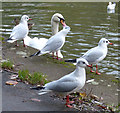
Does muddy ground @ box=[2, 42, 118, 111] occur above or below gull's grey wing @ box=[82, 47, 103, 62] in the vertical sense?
below

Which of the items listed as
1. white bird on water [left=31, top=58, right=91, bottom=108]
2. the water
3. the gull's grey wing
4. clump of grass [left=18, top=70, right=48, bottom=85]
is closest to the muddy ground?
clump of grass [left=18, top=70, right=48, bottom=85]

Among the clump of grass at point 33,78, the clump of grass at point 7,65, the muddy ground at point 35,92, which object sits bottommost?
the muddy ground at point 35,92

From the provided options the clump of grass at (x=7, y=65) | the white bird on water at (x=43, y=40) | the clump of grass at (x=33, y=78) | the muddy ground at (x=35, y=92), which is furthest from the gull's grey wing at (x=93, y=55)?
the clump of grass at (x=7, y=65)

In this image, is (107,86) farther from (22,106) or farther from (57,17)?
(57,17)

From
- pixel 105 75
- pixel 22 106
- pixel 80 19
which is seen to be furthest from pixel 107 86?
pixel 80 19

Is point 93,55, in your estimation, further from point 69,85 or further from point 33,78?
point 69,85

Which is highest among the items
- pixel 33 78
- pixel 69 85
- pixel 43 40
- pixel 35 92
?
pixel 43 40

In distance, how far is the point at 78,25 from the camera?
12.5 m

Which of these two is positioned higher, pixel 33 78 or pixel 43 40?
pixel 43 40

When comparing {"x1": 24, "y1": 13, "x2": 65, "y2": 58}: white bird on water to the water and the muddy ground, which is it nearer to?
the muddy ground

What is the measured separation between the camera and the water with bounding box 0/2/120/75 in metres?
9.12

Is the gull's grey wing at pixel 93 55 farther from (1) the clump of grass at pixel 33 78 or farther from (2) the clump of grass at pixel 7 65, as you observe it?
(2) the clump of grass at pixel 7 65

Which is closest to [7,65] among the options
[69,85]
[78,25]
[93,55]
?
[69,85]

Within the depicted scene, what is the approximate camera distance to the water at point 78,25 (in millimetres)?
9117
